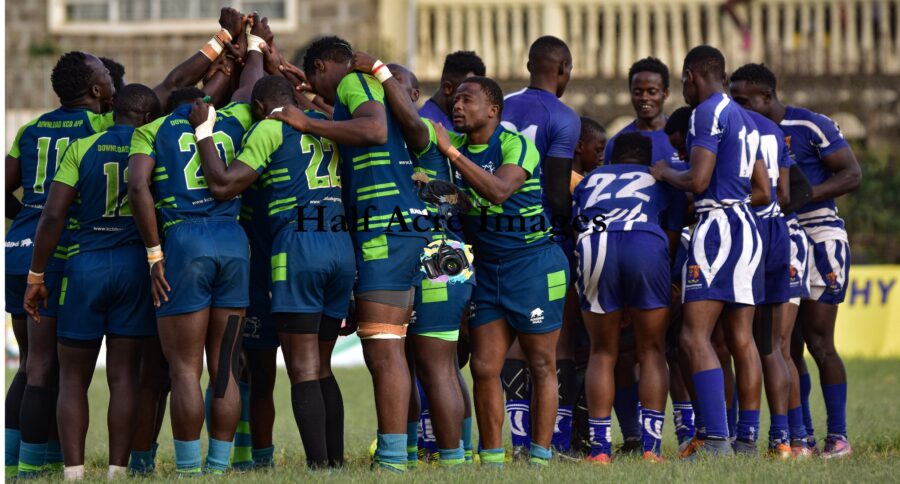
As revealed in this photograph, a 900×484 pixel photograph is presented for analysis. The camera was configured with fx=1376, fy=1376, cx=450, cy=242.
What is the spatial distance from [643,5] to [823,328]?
1290 cm

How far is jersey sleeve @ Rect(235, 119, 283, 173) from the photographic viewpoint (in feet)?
26.3

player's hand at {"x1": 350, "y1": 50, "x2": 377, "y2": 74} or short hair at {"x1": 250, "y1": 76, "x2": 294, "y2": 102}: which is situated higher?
player's hand at {"x1": 350, "y1": 50, "x2": 377, "y2": 74}

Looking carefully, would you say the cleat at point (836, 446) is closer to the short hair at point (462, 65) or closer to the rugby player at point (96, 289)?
the short hair at point (462, 65)

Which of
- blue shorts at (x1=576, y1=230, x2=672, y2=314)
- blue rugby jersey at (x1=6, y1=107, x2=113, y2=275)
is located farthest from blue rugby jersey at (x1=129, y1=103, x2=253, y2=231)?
blue shorts at (x1=576, y1=230, x2=672, y2=314)

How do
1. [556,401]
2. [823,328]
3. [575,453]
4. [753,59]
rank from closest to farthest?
[556,401] < [575,453] < [823,328] < [753,59]

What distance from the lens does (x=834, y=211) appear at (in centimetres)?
1052

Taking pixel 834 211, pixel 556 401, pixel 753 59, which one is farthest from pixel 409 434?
pixel 753 59

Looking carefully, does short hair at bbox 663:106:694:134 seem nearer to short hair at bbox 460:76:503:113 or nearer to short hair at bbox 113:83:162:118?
short hair at bbox 460:76:503:113

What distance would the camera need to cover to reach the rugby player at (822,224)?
33.4 feet

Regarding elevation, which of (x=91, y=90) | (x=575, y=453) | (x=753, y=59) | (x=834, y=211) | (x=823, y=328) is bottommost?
(x=575, y=453)

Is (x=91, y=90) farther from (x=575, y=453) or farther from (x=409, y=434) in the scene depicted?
(x=575, y=453)

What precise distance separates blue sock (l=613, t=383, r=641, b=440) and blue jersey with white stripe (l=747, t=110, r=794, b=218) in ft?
5.28

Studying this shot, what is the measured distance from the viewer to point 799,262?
985cm

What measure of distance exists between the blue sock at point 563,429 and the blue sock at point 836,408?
2078 millimetres
